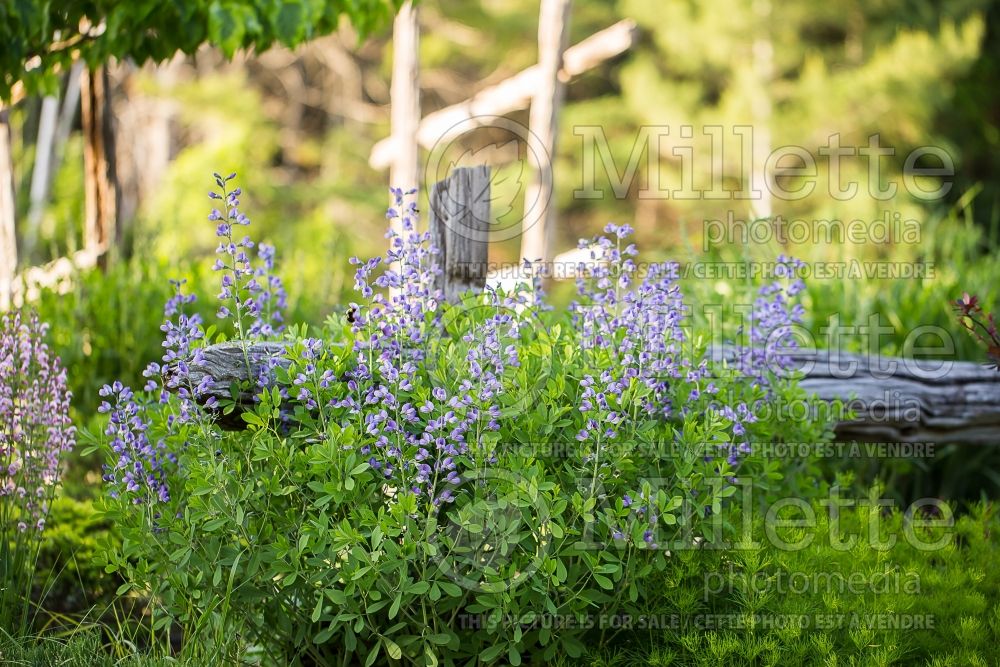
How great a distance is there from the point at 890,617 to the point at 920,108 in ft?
45.6

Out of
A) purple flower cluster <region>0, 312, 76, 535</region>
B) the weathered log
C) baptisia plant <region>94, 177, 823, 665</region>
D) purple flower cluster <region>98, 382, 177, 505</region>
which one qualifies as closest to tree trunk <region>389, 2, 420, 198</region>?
the weathered log

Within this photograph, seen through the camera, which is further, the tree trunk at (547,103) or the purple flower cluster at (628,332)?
the tree trunk at (547,103)

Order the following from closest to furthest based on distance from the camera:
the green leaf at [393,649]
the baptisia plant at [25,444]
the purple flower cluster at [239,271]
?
the green leaf at [393,649] < the purple flower cluster at [239,271] < the baptisia plant at [25,444]

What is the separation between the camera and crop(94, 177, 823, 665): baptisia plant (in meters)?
2.52

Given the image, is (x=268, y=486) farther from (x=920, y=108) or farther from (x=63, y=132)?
(x=920, y=108)

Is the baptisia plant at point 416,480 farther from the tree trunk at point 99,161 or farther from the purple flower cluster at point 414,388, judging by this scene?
the tree trunk at point 99,161

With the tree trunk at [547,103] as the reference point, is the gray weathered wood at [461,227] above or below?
below

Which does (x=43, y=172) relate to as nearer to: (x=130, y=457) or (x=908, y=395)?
(x=130, y=457)

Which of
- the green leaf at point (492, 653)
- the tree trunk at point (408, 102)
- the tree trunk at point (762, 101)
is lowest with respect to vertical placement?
the green leaf at point (492, 653)

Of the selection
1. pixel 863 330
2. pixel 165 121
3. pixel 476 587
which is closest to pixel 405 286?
pixel 476 587

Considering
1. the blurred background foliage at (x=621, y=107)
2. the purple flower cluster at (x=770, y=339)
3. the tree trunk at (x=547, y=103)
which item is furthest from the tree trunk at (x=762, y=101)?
the purple flower cluster at (x=770, y=339)

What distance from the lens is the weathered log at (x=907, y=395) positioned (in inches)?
165

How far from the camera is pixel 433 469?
111 inches

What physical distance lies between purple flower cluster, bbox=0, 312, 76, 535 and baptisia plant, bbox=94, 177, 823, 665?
1.38ft
